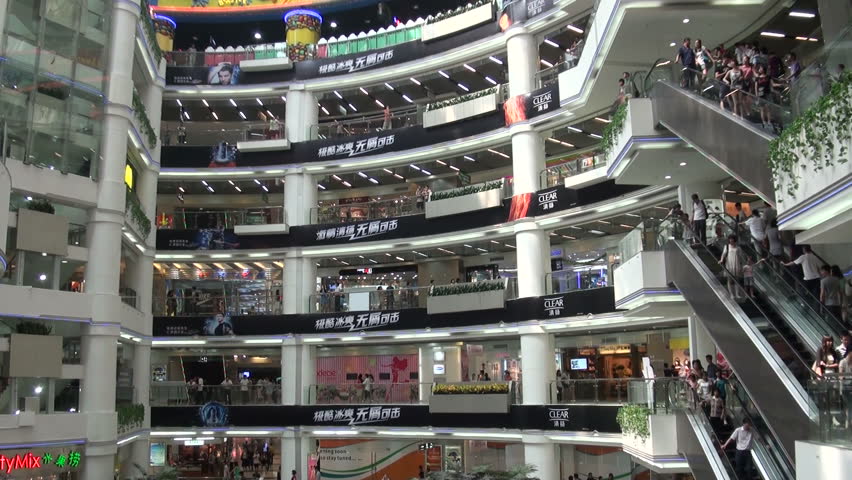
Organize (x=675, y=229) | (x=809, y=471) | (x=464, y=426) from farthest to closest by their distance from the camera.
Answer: (x=464, y=426) < (x=675, y=229) < (x=809, y=471)

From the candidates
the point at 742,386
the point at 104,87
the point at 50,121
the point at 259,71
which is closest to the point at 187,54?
the point at 259,71

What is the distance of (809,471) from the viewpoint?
11555mm

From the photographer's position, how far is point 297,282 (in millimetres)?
37125

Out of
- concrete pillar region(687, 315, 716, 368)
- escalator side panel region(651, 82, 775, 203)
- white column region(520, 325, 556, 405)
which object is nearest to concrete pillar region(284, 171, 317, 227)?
white column region(520, 325, 556, 405)

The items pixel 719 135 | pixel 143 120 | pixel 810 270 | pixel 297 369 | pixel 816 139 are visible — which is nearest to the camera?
pixel 816 139

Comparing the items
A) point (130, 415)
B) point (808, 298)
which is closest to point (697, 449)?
point (808, 298)

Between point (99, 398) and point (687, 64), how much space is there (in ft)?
65.7

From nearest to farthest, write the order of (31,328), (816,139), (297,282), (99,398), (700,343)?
(816,139) → (700,343) → (31,328) → (99,398) → (297,282)

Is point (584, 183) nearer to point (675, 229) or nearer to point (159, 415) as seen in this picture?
point (675, 229)

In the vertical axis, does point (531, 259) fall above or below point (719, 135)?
below

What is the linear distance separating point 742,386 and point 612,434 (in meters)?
11.6

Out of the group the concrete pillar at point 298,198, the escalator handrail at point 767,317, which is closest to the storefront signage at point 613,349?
the concrete pillar at point 298,198

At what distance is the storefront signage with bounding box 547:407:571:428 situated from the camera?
27906 mm

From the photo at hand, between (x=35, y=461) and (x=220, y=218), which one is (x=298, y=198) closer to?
(x=220, y=218)
